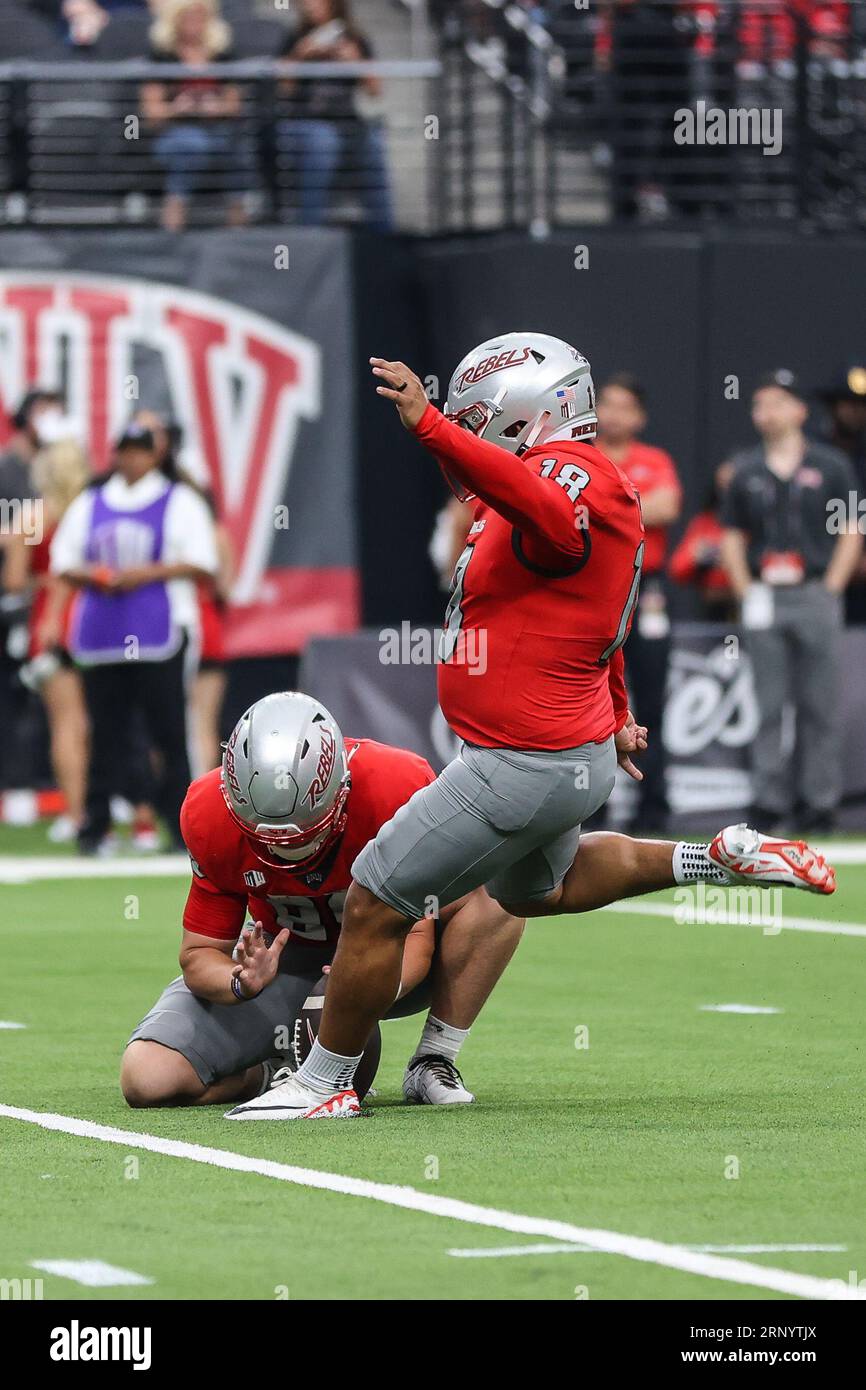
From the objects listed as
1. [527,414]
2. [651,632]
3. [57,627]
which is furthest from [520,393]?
[57,627]

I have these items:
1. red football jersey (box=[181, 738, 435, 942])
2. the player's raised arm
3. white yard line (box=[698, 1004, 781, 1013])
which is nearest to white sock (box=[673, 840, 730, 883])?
red football jersey (box=[181, 738, 435, 942])

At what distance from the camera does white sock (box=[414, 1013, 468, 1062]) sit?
7.54 metres

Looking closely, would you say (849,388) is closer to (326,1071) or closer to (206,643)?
(206,643)

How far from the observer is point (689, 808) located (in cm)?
1616

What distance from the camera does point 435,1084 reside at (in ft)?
24.6

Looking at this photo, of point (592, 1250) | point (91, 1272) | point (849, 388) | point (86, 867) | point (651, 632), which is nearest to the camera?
point (91, 1272)

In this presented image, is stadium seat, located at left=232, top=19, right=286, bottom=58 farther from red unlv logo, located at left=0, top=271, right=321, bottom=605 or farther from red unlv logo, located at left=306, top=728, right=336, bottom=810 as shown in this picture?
red unlv logo, located at left=306, top=728, right=336, bottom=810

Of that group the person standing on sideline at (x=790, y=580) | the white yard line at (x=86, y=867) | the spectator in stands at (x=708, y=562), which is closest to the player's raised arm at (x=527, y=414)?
the white yard line at (x=86, y=867)

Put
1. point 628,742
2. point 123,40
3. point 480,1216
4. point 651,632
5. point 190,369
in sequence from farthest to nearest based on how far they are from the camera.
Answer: point 123,40
point 190,369
point 651,632
point 628,742
point 480,1216

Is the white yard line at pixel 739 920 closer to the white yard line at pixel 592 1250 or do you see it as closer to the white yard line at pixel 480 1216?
the white yard line at pixel 480 1216

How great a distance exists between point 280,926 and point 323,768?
0.67 m

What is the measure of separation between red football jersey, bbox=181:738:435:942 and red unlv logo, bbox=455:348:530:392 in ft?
3.33

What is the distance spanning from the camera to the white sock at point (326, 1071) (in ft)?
23.4

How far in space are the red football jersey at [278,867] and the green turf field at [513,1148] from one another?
0.54 m
